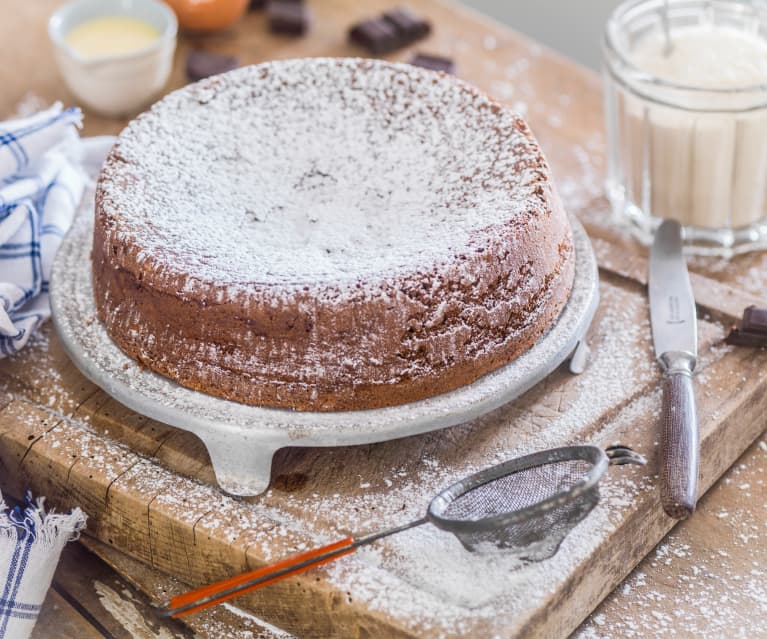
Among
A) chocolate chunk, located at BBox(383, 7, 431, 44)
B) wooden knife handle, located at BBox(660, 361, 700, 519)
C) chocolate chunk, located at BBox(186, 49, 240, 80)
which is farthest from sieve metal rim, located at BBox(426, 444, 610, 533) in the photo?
chocolate chunk, located at BBox(383, 7, 431, 44)

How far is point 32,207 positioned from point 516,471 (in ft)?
2.92

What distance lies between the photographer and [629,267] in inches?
68.2

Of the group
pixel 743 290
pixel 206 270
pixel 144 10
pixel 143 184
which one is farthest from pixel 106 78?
pixel 743 290

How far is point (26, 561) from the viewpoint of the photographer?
1.36m

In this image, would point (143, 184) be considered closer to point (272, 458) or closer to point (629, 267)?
point (272, 458)

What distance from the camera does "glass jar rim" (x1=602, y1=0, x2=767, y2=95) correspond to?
175cm

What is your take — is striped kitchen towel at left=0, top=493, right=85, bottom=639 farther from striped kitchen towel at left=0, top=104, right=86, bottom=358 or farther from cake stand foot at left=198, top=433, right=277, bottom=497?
striped kitchen towel at left=0, top=104, right=86, bottom=358

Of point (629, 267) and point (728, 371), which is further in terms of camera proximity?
point (629, 267)

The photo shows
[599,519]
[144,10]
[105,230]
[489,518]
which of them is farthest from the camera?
[144,10]

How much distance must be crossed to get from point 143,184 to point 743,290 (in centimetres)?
98

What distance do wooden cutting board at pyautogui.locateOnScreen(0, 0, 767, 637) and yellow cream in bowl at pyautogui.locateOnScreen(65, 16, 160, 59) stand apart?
2.80 ft

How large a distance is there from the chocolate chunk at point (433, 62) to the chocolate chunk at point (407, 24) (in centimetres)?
16

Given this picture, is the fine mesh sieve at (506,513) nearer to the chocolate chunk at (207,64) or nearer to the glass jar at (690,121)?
the glass jar at (690,121)

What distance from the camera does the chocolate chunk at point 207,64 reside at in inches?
90.9
